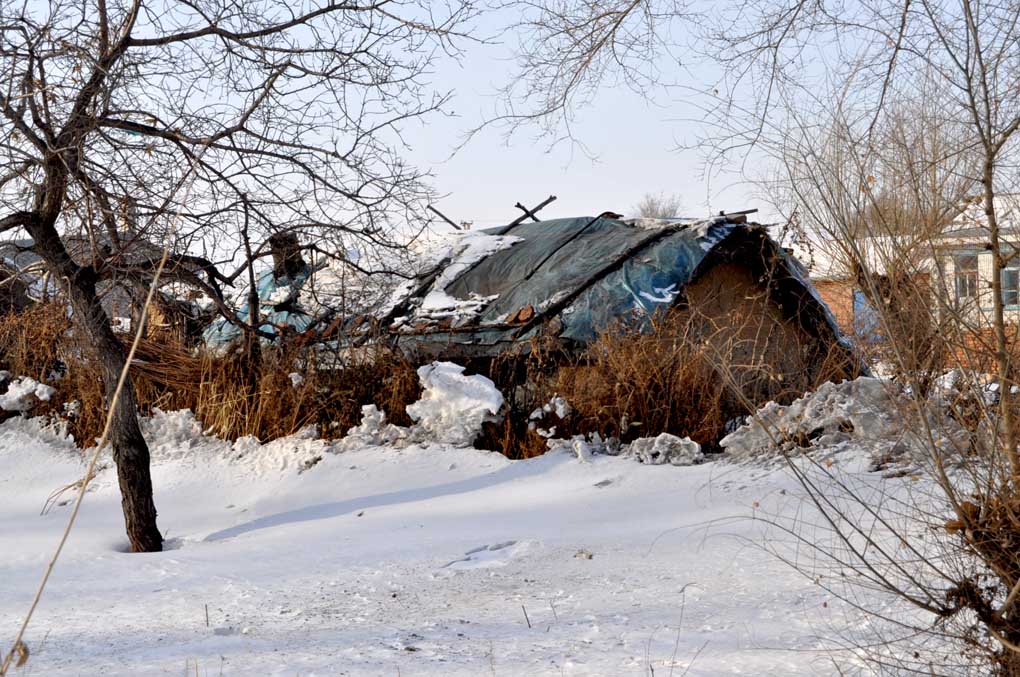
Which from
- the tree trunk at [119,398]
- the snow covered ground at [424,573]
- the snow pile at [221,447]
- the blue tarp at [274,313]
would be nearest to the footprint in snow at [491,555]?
the snow covered ground at [424,573]

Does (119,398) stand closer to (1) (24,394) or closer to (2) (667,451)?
(2) (667,451)

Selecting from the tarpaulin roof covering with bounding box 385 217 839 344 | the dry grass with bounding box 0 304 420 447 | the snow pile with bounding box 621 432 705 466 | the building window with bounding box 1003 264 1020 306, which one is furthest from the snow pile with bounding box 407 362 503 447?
the building window with bounding box 1003 264 1020 306

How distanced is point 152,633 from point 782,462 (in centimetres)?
405

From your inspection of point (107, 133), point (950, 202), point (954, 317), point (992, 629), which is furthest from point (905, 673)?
point (107, 133)

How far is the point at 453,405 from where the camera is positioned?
7973mm

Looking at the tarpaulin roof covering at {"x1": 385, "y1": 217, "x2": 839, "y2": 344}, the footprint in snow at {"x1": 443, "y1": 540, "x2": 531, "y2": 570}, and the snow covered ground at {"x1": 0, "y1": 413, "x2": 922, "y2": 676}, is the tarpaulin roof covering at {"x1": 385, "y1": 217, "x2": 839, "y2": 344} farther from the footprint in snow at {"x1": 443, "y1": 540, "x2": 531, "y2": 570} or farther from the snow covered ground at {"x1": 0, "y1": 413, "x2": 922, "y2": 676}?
the footprint in snow at {"x1": 443, "y1": 540, "x2": 531, "y2": 570}

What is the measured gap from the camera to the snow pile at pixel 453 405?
7.82 metres

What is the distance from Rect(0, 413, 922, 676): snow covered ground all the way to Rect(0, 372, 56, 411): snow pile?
1561 millimetres

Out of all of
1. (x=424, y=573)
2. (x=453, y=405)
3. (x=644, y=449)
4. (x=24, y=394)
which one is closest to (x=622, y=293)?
(x=453, y=405)

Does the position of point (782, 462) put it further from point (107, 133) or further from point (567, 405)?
point (107, 133)

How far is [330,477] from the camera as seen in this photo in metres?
7.53

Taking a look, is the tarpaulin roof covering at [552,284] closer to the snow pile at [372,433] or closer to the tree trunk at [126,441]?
the snow pile at [372,433]

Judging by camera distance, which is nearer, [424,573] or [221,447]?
[424,573]

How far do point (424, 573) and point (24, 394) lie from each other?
6.62m
